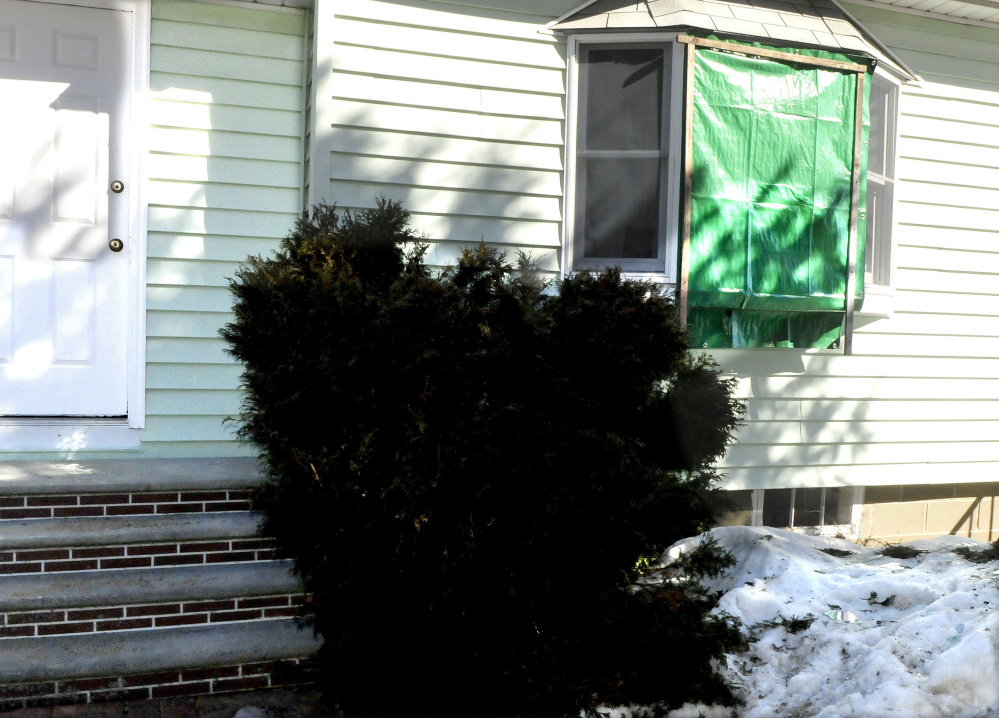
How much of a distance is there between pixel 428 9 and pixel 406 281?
237 centimetres

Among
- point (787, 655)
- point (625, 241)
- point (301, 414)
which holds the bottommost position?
point (787, 655)

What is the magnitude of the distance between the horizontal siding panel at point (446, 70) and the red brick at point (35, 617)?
3006 millimetres

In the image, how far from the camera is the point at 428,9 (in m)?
4.85

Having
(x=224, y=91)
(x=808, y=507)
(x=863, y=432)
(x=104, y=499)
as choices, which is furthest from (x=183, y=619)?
(x=863, y=432)

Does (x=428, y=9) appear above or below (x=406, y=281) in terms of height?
above

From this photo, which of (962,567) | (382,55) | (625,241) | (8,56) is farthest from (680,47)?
(8,56)

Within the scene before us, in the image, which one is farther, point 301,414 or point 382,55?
point 382,55

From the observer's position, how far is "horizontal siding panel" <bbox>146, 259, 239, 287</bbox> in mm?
4801

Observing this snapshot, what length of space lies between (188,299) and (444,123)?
174 centimetres

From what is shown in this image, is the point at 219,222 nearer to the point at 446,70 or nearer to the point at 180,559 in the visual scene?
the point at 446,70

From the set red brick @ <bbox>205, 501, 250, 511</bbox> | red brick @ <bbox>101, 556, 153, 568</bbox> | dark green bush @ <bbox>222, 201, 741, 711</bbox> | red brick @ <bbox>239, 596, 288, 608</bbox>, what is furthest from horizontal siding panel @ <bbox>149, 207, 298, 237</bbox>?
red brick @ <bbox>239, 596, 288, 608</bbox>

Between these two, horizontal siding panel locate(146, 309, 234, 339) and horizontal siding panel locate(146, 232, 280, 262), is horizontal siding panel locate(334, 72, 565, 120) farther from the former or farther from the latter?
horizontal siding panel locate(146, 309, 234, 339)

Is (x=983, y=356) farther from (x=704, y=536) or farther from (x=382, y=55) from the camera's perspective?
(x=382, y=55)

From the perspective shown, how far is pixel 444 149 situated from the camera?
16.1 feet
